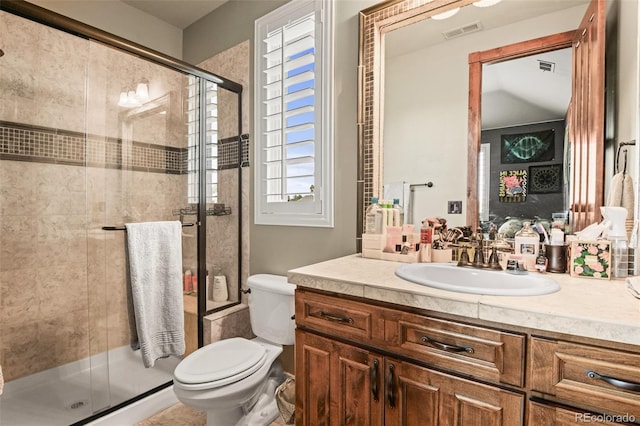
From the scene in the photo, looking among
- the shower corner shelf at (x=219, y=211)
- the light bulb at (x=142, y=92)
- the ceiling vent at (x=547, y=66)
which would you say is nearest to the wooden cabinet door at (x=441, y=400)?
the ceiling vent at (x=547, y=66)

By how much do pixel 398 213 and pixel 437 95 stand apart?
578 millimetres

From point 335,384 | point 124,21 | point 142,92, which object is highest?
point 124,21

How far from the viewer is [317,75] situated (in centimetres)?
191

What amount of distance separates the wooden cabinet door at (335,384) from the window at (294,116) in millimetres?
814

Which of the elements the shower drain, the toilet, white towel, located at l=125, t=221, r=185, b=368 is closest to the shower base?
the shower drain

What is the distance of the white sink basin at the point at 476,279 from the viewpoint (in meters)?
0.97

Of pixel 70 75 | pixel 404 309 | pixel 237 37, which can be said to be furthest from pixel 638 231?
pixel 70 75

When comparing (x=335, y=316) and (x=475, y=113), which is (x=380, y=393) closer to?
(x=335, y=316)

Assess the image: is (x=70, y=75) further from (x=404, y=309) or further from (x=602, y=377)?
(x=602, y=377)

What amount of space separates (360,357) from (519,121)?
113cm

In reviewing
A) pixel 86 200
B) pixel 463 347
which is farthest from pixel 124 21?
pixel 463 347

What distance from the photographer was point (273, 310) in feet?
6.01

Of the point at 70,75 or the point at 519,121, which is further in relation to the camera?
the point at 70,75

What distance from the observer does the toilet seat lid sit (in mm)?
1453
